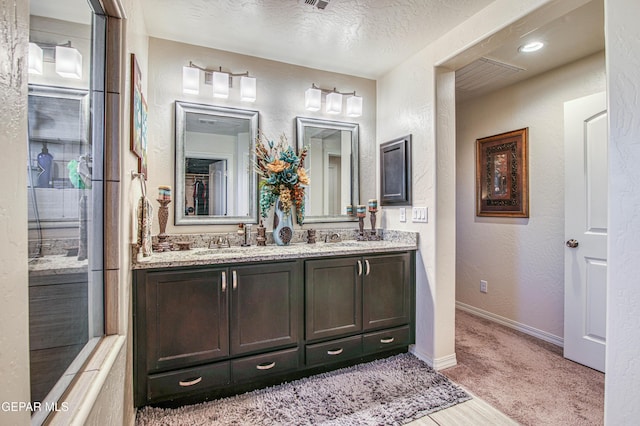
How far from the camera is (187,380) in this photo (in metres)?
1.82

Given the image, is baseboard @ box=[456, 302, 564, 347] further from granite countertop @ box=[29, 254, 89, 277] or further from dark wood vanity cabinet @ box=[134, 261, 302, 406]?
granite countertop @ box=[29, 254, 89, 277]

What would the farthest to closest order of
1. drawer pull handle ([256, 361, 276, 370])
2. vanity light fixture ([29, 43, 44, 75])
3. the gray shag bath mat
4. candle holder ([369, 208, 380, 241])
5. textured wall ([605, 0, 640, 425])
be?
1. candle holder ([369, 208, 380, 241])
2. drawer pull handle ([256, 361, 276, 370])
3. the gray shag bath mat
4. textured wall ([605, 0, 640, 425])
5. vanity light fixture ([29, 43, 44, 75])

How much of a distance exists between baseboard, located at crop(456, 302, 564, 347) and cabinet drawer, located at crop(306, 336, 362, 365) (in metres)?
1.81

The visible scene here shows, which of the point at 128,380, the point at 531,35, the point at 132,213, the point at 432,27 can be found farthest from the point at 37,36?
the point at 531,35

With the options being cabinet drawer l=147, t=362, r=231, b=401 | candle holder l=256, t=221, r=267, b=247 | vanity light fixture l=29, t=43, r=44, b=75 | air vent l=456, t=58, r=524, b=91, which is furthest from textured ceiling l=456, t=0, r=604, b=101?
cabinet drawer l=147, t=362, r=231, b=401

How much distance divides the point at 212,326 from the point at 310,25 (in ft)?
6.95

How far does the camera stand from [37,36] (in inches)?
30.3

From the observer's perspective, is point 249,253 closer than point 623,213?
No

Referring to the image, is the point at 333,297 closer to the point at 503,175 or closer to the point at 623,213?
the point at 623,213

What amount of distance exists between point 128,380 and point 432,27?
9.54 ft

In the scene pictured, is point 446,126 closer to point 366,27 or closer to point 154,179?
point 366,27

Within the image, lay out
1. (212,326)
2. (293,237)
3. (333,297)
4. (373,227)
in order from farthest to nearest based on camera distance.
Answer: (373,227)
(293,237)
(333,297)
(212,326)

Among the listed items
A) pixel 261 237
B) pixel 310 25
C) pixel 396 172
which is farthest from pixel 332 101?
pixel 261 237

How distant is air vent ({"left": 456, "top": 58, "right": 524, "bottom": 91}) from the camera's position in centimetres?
262
